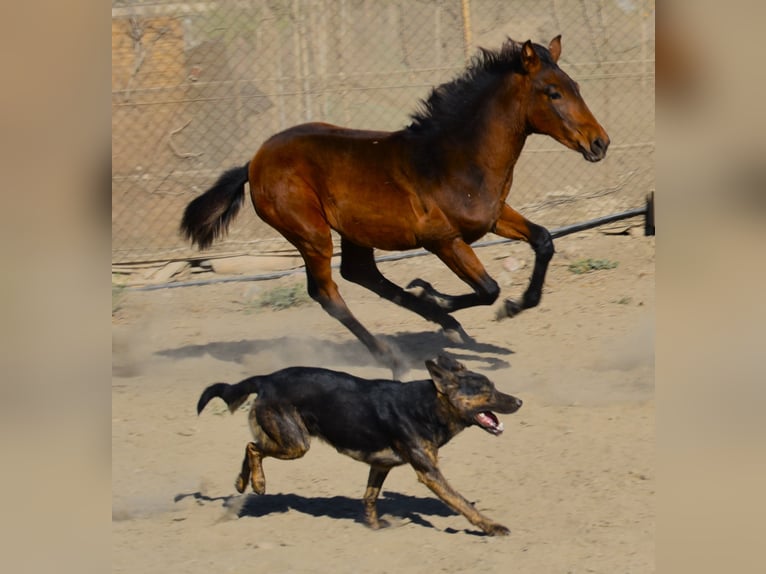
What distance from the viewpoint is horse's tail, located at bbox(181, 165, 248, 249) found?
745 centimetres

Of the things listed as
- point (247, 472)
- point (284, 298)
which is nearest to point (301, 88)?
point (284, 298)

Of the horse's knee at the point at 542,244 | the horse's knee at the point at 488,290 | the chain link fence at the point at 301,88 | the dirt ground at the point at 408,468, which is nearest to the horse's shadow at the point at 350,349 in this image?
the dirt ground at the point at 408,468

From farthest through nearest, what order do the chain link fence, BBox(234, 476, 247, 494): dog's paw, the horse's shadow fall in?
the chain link fence
the horse's shadow
BBox(234, 476, 247, 494): dog's paw

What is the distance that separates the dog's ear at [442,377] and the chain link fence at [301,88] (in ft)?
8.22

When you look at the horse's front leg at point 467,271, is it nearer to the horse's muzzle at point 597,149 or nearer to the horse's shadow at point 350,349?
the horse's shadow at point 350,349

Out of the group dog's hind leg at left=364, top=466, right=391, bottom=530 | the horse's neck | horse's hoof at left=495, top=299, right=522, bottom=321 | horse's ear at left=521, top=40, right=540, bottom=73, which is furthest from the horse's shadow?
horse's ear at left=521, top=40, right=540, bottom=73

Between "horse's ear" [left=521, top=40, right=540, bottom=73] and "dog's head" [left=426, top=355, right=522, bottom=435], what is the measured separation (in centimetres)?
188

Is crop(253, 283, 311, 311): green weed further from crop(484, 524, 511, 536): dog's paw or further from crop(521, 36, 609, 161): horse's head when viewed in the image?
crop(484, 524, 511, 536): dog's paw

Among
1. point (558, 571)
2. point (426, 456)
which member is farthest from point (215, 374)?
point (558, 571)

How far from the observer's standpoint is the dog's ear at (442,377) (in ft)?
19.5

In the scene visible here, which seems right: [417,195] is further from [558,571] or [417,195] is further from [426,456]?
[558,571]
